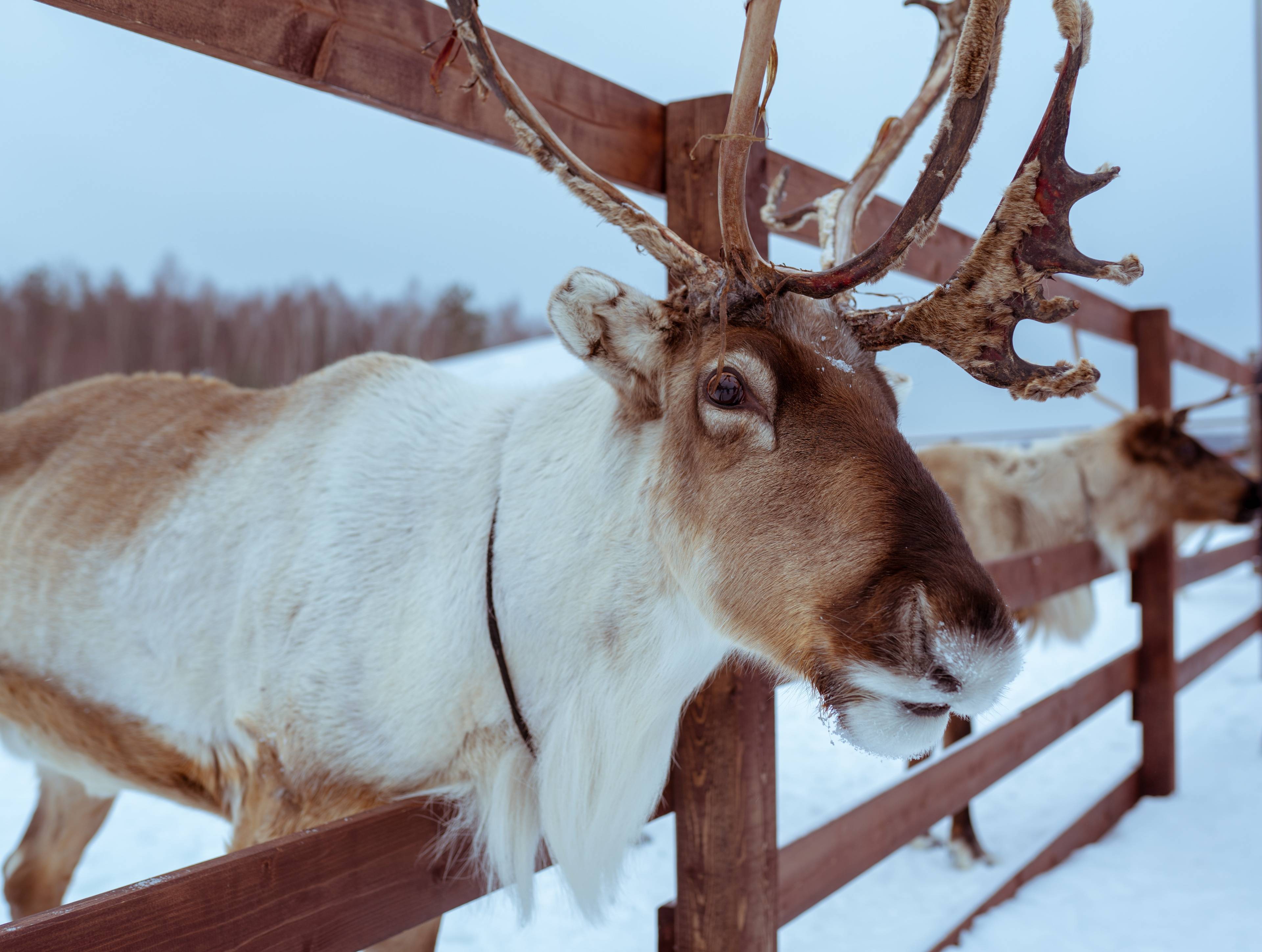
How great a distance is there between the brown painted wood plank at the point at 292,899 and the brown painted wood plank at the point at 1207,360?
15.6ft

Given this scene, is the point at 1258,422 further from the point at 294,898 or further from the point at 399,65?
the point at 294,898

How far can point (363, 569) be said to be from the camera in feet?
5.87

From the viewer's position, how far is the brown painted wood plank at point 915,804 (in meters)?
2.17

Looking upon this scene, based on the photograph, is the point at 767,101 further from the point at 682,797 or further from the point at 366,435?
the point at 682,797

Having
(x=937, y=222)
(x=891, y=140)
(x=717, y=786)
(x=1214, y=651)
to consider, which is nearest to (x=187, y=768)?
(x=717, y=786)

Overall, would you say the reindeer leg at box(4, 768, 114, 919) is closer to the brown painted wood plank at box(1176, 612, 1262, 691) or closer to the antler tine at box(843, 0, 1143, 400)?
the antler tine at box(843, 0, 1143, 400)

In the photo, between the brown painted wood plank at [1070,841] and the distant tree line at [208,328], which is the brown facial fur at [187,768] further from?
the distant tree line at [208,328]

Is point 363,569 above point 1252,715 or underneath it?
above

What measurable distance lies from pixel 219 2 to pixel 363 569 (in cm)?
104

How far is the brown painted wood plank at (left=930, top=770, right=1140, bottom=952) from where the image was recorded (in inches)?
121

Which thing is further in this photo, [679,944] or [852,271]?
[679,944]

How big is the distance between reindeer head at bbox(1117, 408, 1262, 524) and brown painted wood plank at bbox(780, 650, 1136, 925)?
→ 1786 millimetres

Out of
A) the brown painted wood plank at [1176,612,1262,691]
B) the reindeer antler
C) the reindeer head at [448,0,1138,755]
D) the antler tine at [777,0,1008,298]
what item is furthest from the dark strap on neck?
the brown painted wood plank at [1176,612,1262,691]

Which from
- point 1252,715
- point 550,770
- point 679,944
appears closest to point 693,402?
point 550,770
